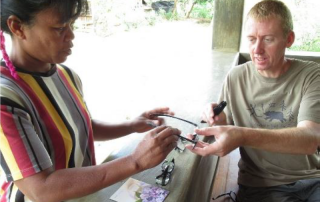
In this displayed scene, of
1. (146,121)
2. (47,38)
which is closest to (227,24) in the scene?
(146,121)

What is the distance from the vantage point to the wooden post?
11.1 ft

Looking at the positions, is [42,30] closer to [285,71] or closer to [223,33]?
[285,71]

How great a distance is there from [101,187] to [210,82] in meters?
1.79

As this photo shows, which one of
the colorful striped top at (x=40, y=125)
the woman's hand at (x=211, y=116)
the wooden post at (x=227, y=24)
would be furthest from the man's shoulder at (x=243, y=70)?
the wooden post at (x=227, y=24)

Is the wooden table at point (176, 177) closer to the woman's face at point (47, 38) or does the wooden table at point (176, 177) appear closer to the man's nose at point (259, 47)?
the woman's face at point (47, 38)

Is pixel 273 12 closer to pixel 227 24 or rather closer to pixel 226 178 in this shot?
pixel 226 178

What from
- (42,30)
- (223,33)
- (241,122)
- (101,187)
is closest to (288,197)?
(241,122)

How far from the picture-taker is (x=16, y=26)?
0.96m

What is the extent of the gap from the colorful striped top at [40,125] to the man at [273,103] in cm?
73

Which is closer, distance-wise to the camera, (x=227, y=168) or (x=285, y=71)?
(x=285, y=71)

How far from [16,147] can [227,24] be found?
3122 millimetres

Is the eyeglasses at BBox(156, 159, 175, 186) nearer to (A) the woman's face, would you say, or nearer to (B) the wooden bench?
(A) the woman's face

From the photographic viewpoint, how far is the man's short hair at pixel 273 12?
1.48m

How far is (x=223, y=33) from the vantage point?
3.56m
